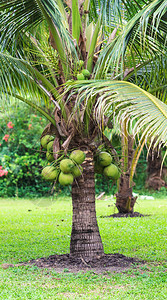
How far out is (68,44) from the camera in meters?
4.02

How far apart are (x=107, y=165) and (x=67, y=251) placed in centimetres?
169

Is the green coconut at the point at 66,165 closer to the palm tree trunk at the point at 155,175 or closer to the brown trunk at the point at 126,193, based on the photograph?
the brown trunk at the point at 126,193

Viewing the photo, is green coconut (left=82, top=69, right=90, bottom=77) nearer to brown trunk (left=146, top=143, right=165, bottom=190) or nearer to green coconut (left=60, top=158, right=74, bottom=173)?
green coconut (left=60, top=158, right=74, bottom=173)

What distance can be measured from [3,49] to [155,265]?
3184 millimetres

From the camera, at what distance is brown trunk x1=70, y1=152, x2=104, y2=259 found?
450 centimetres

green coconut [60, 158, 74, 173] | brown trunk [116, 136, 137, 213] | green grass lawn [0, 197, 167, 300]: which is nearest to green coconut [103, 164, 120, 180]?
green coconut [60, 158, 74, 173]

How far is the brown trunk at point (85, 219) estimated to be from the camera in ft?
14.8

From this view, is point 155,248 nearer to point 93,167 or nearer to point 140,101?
point 93,167

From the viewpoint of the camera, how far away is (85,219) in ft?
14.8

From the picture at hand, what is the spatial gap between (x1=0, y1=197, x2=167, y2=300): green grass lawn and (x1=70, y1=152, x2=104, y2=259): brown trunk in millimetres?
416

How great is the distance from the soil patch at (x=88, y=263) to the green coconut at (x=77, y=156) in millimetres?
1204

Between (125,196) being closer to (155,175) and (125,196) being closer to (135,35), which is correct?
(135,35)

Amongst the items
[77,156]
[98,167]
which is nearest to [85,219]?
[98,167]

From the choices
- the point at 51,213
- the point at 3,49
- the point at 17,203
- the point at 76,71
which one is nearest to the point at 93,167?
the point at 76,71
